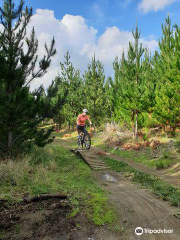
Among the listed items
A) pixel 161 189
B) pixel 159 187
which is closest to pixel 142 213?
pixel 161 189

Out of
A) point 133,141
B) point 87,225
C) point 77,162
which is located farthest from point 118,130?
point 87,225

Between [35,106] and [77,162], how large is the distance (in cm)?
381

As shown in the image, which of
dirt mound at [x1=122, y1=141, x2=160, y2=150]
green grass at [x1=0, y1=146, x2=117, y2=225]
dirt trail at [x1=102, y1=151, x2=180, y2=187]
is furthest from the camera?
dirt mound at [x1=122, y1=141, x2=160, y2=150]

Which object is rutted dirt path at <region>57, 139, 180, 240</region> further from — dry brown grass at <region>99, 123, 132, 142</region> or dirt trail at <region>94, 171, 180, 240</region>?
dry brown grass at <region>99, 123, 132, 142</region>

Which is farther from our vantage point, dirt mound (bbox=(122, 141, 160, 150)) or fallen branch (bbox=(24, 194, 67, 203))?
dirt mound (bbox=(122, 141, 160, 150))

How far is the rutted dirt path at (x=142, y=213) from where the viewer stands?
4.31 m

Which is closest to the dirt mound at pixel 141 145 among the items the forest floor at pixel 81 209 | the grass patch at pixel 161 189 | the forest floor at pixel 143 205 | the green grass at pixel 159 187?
the green grass at pixel 159 187

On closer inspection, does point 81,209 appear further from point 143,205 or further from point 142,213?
point 143,205

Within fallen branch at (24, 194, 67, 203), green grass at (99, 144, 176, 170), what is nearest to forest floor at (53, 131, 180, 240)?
fallen branch at (24, 194, 67, 203)

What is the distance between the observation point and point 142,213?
5148 millimetres

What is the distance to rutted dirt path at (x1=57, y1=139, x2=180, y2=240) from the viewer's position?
431 centimetres

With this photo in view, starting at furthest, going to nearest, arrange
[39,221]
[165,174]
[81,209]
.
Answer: [165,174]
[81,209]
[39,221]

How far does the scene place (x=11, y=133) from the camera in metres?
8.27

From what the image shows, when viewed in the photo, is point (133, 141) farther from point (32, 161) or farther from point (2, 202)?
point (2, 202)
